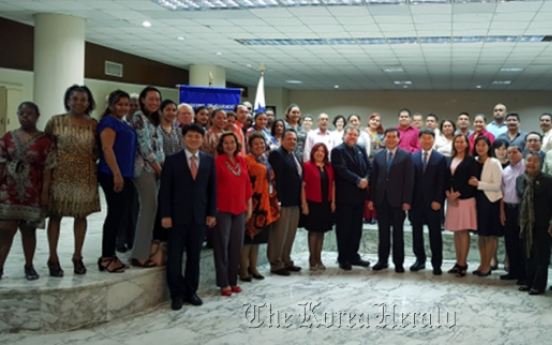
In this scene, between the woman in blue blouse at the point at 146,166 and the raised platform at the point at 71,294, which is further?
the woman in blue blouse at the point at 146,166

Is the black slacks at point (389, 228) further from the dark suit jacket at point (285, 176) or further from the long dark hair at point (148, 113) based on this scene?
the long dark hair at point (148, 113)

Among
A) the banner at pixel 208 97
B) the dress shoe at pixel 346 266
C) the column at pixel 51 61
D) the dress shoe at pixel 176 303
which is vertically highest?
the column at pixel 51 61

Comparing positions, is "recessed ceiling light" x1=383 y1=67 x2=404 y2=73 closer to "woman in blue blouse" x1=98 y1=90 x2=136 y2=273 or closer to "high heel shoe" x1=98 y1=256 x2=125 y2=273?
"woman in blue blouse" x1=98 y1=90 x2=136 y2=273

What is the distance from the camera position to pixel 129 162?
13.8 feet

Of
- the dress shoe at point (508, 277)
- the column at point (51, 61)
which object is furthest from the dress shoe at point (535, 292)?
the column at point (51, 61)

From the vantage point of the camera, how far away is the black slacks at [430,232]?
5.82 meters

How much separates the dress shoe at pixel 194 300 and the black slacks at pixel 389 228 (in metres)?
2.36

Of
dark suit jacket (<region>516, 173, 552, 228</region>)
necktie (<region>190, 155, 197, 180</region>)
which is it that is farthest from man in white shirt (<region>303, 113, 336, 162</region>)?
necktie (<region>190, 155, 197, 180</region>)

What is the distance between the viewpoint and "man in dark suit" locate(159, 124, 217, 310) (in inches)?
170

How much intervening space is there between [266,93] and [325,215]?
15850 mm

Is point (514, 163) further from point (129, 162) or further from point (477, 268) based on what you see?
point (129, 162)

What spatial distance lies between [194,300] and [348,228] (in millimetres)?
2164

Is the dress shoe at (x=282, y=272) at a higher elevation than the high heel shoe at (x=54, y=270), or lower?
lower

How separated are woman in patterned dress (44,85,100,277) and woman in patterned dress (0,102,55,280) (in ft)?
0.25
